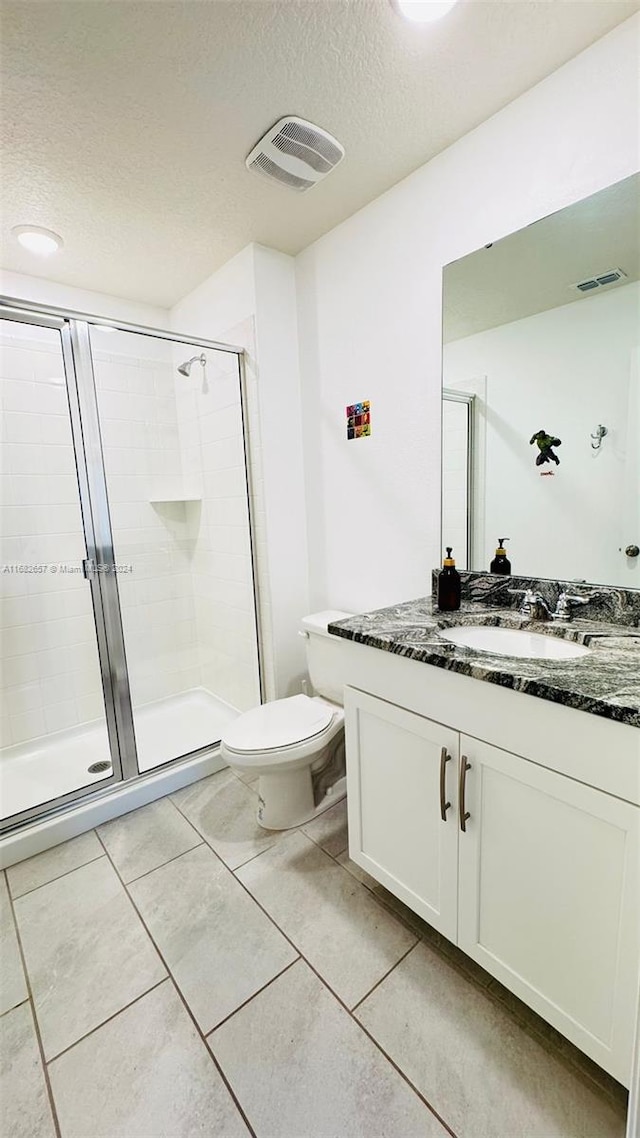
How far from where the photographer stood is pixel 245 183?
162 centimetres

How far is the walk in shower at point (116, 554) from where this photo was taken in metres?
2.12

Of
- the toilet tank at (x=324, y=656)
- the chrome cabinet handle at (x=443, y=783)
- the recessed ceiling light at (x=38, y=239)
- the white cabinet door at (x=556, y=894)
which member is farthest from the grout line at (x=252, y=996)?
the recessed ceiling light at (x=38, y=239)

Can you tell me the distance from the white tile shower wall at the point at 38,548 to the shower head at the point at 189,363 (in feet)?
1.97

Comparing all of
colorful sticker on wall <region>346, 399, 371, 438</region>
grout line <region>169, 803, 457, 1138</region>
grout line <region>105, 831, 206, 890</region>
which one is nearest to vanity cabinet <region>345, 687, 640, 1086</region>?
grout line <region>169, 803, 457, 1138</region>

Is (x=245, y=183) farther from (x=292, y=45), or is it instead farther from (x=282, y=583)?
(x=282, y=583)

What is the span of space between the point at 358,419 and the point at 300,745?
1.32m

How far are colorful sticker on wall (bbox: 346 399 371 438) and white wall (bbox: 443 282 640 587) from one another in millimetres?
385

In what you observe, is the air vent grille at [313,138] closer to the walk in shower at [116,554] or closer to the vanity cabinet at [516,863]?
the walk in shower at [116,554]

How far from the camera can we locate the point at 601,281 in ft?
4.15

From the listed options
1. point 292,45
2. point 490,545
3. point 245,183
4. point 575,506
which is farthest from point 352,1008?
point 245,183

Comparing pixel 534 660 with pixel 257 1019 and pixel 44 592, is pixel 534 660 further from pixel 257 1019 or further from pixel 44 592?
pixel 44 592

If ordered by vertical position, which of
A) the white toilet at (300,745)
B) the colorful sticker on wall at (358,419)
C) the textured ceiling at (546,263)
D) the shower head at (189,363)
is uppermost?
the shower head at (189,363)

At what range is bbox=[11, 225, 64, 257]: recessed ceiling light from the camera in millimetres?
1838

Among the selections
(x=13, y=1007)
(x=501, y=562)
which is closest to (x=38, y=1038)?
(x=13, y=1007)
